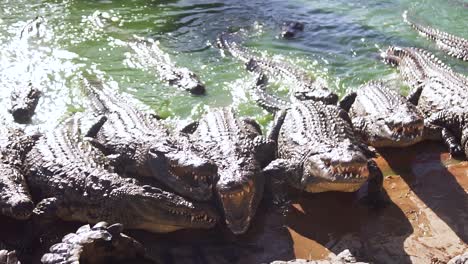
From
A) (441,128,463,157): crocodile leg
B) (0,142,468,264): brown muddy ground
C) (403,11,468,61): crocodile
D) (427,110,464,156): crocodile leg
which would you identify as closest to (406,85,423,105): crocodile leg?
(427,110,464,156): crocodile leg

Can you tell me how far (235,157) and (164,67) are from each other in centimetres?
434

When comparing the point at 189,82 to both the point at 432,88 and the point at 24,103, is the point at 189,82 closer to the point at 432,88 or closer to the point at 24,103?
the point at 24,103

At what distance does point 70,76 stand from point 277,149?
14.9 ft

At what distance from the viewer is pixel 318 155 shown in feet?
20.2

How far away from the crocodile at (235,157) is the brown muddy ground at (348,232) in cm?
28

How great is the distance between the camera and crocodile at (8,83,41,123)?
8365mm

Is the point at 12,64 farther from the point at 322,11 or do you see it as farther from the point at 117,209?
the point at 322,11

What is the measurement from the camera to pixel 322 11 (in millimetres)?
13562

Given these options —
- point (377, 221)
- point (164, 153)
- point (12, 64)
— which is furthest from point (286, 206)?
point (12, 64)

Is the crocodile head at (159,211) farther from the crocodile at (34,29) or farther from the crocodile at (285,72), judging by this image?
the crocodile at (34,29)

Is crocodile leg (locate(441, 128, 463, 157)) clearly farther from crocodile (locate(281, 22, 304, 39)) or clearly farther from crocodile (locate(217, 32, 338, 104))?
crocodile (locate(281, 22, 304, 39))

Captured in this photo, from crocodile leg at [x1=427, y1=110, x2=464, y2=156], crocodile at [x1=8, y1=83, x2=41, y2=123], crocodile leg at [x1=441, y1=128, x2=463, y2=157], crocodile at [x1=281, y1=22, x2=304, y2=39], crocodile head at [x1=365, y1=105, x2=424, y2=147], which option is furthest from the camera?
crocodile at [x1=281, y1=22, x2=304, y2=39]

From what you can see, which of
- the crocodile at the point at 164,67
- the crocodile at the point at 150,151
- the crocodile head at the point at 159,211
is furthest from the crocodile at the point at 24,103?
the crocodile head at the point at 159,211

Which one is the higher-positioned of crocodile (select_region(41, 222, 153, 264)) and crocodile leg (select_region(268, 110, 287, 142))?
crocodile (select_region(41, 222, 153, 264))
